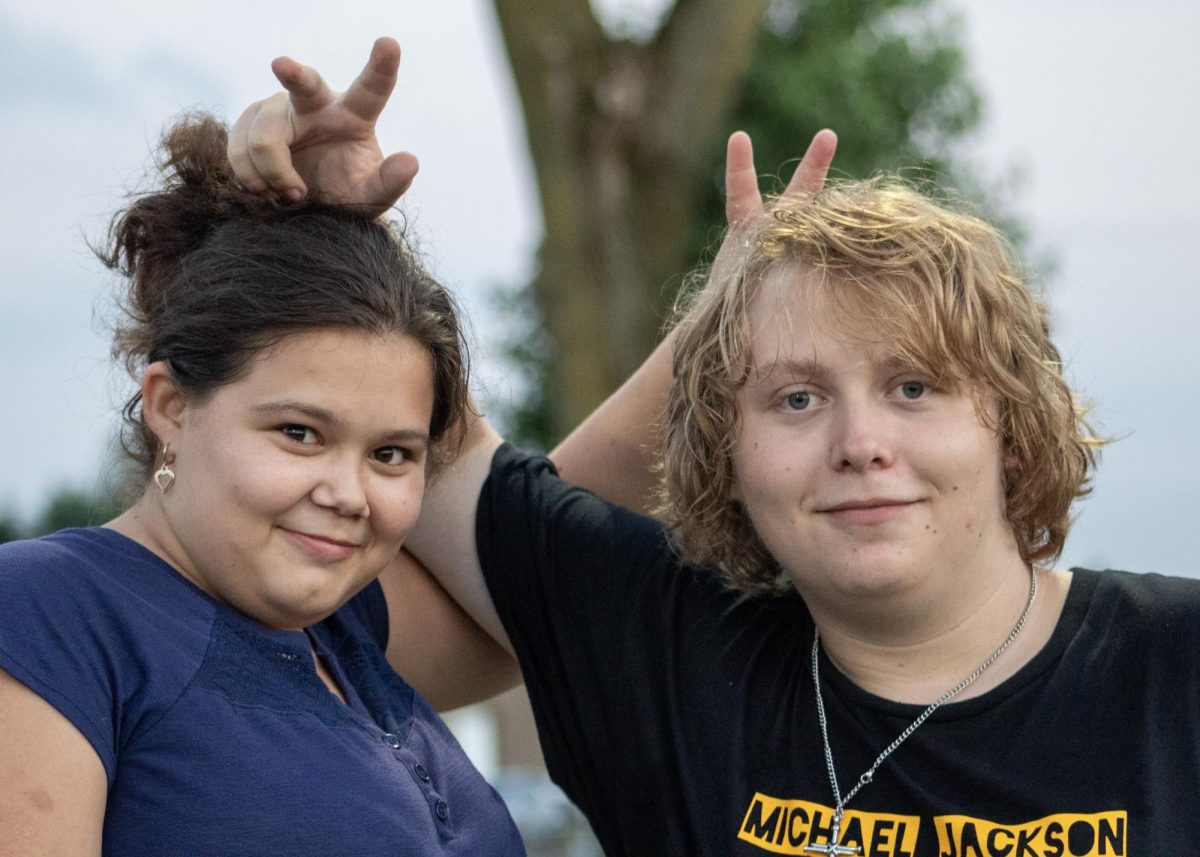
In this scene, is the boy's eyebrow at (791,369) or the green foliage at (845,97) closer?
the boy's eyebrow at (791,369)

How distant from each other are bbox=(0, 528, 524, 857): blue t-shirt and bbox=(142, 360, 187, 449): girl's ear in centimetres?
15

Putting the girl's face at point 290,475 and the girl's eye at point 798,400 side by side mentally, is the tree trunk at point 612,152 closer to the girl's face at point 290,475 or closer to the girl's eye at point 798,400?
the girl's eye at point 798,400

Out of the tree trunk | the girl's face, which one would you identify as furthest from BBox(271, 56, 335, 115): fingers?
the tree trunk

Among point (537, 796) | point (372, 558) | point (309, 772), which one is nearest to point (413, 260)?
point (372, 558)

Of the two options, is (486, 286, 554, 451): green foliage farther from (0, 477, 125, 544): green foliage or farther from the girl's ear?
the girl's ear

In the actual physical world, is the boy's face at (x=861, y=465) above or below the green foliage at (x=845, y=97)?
below

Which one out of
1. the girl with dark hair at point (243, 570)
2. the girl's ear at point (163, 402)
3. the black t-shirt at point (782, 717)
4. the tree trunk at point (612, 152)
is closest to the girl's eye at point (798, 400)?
the black t-shirt at point (782, 717)

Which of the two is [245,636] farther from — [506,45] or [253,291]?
[506,45]

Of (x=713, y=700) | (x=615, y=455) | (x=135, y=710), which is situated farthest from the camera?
(x=615, y=455)

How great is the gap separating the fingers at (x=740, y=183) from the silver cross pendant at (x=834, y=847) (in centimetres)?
98

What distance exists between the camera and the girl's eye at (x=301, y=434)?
1845mm

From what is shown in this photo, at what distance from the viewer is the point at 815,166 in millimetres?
2318

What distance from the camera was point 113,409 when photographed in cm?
210

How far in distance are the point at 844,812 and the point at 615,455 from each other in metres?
0.82
